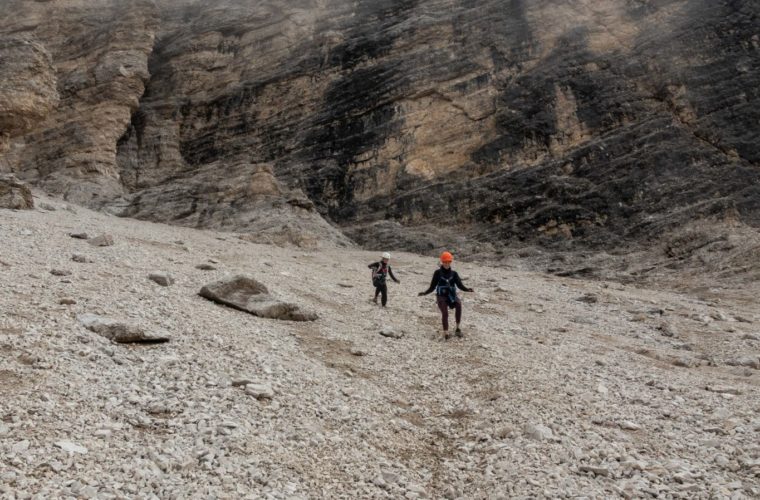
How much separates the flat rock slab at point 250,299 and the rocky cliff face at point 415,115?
25.7 meters

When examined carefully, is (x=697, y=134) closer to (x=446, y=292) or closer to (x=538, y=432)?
(x=446, y=292)

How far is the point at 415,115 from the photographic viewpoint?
44.7 m

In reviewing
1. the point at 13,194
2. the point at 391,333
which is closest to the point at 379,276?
the point at 391,333

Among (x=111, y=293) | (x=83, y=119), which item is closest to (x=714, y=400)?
(x=111, y=293)

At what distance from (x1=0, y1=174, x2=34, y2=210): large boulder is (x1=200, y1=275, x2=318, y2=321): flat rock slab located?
66.3ft

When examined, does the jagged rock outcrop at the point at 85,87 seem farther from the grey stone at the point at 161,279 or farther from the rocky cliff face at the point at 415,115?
the grey stone at the point at 161,279

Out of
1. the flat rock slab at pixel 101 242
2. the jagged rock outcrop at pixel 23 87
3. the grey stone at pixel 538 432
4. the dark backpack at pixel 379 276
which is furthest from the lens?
the jagged rock outcrop at pixel 23 87

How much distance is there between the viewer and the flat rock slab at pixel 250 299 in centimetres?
1180

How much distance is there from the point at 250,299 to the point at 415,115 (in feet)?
115

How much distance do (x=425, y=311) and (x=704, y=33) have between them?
35.7m

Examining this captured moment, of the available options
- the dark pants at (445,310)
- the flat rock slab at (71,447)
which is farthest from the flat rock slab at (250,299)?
the flat rock slab at (71,447)

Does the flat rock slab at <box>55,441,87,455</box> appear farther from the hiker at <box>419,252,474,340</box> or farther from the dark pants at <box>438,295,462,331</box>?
the dark pants at <box>438,295,462,331</box>

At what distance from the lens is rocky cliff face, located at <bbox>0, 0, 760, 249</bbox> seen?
3516cm

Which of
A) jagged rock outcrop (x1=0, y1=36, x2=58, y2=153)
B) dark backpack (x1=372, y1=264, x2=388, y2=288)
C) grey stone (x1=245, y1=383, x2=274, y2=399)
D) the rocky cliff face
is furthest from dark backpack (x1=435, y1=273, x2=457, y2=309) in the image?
jagged rock outcrop (x1=0, y1=36, x2=58, y2=153)
